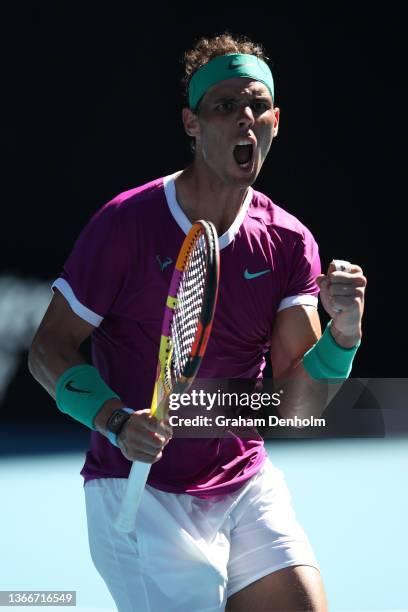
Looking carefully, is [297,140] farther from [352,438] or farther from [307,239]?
[307,239]

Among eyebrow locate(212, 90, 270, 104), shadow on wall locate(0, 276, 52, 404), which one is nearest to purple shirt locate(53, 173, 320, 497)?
eyebrow locate(212, 90, 270, 104)

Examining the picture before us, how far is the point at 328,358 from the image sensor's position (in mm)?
2781

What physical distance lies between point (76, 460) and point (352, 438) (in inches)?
58.7

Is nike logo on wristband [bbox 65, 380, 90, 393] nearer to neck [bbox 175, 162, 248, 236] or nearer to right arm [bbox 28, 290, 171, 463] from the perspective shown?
right arm [bbox 28, 290, 171, 463]

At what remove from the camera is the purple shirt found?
2855 mm

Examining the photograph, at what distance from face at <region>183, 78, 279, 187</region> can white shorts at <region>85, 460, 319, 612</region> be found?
2.50ft

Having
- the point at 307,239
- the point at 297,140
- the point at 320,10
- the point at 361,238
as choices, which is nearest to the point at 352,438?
the point at 361,238

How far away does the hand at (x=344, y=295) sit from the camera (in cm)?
263

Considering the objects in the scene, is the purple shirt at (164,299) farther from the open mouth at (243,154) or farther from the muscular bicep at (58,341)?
the open mouth at (243,154)

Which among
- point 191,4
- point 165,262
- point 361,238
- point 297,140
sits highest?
point 191,4

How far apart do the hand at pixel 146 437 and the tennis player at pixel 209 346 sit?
0.07 meters

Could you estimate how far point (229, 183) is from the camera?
293 centimetres

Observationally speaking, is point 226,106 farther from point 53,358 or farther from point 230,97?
point 53,358

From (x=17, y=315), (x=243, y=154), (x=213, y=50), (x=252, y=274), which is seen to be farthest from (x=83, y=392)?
(x=17, y=315)
